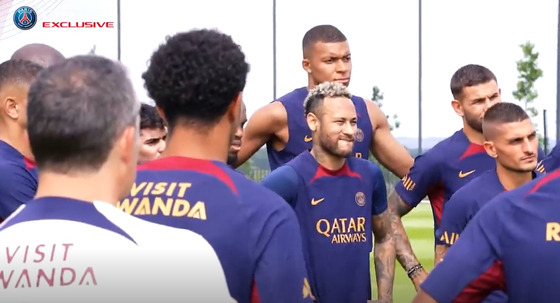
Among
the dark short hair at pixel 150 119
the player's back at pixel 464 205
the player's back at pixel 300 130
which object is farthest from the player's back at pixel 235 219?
the player's back at pixel 300 130

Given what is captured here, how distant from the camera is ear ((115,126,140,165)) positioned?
2.21m

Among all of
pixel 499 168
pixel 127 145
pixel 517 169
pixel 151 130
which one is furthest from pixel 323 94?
pixel 127 145

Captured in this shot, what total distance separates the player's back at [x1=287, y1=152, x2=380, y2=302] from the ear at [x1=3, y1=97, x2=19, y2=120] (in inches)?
75.8

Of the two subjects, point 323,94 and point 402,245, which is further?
point 402,245

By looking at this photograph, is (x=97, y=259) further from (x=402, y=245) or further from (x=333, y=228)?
(x=402, y=245)

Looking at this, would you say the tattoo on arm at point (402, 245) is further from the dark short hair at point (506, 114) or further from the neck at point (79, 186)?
the neck at point (79, 186)

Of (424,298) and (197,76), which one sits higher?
(197,76)

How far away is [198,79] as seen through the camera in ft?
10.1

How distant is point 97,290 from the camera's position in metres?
2.03

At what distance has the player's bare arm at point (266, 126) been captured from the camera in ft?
23.7

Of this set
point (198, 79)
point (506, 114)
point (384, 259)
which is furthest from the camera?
point (384, 259)

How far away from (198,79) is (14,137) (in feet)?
6.52

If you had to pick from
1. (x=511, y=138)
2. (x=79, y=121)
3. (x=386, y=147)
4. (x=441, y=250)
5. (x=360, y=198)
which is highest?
(x=79, y=121)

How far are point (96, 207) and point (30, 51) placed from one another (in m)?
4.56
